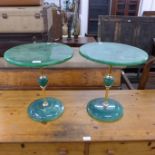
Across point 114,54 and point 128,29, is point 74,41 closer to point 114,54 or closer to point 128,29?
point 128,29

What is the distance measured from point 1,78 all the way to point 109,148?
81cm

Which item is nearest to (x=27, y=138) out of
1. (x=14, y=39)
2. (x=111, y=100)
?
(x=111, y=100)

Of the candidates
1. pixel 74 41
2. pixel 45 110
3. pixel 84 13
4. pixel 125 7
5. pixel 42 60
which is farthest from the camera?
pixel 84 13

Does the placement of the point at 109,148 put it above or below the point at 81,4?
below

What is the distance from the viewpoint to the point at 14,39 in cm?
179

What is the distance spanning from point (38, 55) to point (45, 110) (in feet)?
1.01

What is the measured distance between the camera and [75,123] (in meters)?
0.95

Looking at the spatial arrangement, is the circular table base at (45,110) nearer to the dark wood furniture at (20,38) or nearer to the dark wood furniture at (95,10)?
the dark wood furniture at (20,38)

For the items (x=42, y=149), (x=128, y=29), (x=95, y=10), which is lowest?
(x=42, y=149)

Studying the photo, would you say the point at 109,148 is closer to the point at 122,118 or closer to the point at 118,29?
the point at 122,118

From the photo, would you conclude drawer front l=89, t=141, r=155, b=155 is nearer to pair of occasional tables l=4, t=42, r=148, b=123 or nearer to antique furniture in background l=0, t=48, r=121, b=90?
pair of occasional tables l=4, t=42, r=148, b=123

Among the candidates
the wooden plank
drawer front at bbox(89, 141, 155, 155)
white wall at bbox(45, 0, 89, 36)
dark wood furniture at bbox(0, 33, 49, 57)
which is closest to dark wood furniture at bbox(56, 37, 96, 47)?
dark wood furniture at bbox(0, 33, 49, 57)

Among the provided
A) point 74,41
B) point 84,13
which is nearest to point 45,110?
point 74,41

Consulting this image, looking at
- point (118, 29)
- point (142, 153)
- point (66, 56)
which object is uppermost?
point (66, 56)
